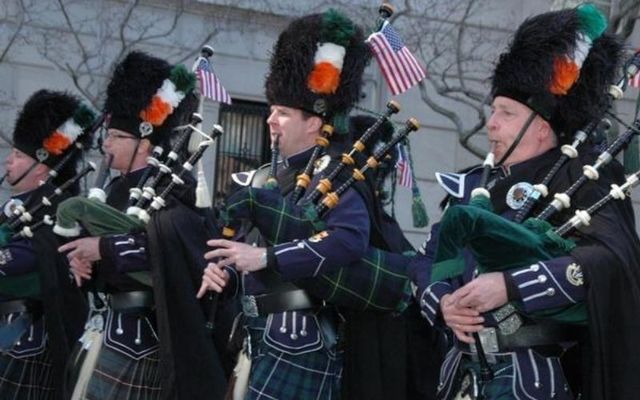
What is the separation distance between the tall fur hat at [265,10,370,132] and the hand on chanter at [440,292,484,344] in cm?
134

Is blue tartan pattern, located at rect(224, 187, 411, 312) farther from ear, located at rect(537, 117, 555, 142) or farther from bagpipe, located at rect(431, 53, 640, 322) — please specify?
ear, located at rect(537, 117, 555, 142)

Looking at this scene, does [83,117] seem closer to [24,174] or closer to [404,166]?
[24,174]

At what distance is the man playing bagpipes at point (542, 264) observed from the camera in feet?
12.5

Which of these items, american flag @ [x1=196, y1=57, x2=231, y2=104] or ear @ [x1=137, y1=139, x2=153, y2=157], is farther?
american flag @ [x1=196, y1=57, x2=231, y2=104]

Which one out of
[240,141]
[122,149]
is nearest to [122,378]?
[122,149]

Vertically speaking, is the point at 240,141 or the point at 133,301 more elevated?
the point at 133,301

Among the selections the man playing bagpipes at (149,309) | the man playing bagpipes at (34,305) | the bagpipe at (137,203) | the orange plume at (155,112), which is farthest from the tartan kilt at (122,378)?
the orange plume at (155,112)

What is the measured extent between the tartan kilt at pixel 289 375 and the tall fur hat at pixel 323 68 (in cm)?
Answer: 104

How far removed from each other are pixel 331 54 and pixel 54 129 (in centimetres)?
235

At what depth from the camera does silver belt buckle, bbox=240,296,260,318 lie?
4801 millimetres

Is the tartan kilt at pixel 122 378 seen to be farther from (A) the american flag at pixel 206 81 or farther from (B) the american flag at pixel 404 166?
(B) the american flag at pixel 404 166

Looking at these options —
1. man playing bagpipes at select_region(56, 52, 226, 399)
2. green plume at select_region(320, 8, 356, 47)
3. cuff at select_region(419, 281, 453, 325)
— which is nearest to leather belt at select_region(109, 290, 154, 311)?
man playing bagpipes at select_region(56, 52, 226, 399)

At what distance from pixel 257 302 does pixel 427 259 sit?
799 millimetres

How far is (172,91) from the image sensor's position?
6164 mm
